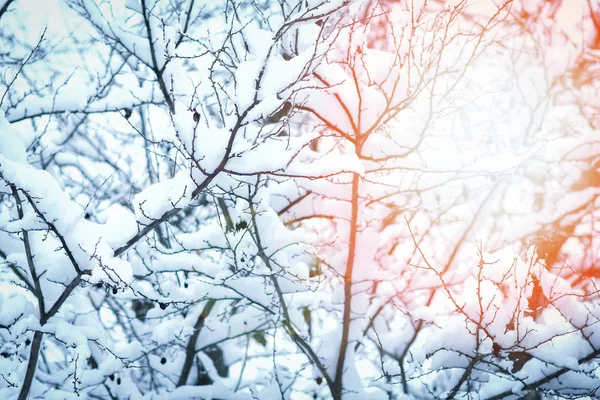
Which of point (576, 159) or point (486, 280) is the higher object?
point (576, 159)

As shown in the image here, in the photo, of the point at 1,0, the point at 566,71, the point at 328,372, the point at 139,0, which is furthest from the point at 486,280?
the point at 1,0

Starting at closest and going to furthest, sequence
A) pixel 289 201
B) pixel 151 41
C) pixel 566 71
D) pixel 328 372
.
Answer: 1. pixel 151 41
2. pixel 328 372
3. pixel 289 201
4. pixel 566 71

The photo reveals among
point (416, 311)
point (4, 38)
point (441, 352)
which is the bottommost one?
point (441, 352)

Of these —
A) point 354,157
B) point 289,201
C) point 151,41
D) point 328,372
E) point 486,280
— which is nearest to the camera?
point 354,157

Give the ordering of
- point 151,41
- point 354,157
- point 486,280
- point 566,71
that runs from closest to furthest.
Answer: point 354,157 < point 486,280 < point 151,41 < point 566,71

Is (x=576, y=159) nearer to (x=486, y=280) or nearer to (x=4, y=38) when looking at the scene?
(x=486, y=280)

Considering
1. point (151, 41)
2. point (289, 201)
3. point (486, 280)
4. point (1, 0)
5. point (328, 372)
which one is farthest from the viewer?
point (289, 201)

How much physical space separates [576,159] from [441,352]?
2.48m

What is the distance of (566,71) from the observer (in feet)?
14.1

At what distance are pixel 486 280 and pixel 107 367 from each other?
319 centimetres

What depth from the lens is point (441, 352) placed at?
9.50 ft

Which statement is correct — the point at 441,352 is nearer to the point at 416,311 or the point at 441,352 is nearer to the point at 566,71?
the point at 416,311

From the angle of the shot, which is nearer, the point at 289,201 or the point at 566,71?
the point at 289,201

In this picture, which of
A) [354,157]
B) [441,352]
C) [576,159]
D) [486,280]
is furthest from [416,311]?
[576,159]
